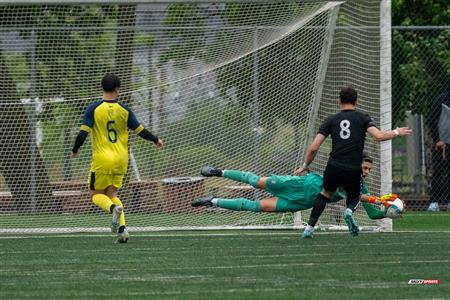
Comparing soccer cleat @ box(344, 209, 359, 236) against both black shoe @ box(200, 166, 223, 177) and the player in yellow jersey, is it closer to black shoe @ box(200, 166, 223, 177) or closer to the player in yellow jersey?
black shoe @ box(200, 166, 223, 177)

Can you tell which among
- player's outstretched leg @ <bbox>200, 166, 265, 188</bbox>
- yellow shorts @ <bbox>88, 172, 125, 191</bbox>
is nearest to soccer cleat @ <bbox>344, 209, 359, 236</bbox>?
player's outstretched leg @ <bbox>200, 166, 265, 188</bbox>

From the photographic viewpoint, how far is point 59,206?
15.6m

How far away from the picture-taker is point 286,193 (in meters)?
13.2

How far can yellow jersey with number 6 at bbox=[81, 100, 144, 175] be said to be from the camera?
1236 cm

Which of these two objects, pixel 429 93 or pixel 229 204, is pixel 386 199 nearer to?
pixel 229 204

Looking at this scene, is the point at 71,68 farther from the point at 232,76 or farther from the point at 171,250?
the point at 171,250

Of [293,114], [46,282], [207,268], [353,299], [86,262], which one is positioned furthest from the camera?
[293,114]

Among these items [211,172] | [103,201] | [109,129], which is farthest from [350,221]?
[109,129]

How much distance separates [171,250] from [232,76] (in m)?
5.10

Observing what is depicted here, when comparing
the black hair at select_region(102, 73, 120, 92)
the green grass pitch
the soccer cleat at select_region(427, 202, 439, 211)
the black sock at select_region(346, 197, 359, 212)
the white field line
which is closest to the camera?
the green grass pitch

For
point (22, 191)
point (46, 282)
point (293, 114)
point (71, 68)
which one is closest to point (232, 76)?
point (293, 114)

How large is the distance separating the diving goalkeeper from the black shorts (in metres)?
0.42

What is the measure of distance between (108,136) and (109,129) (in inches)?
3.0

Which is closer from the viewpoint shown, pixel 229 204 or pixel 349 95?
pixel 349 95
